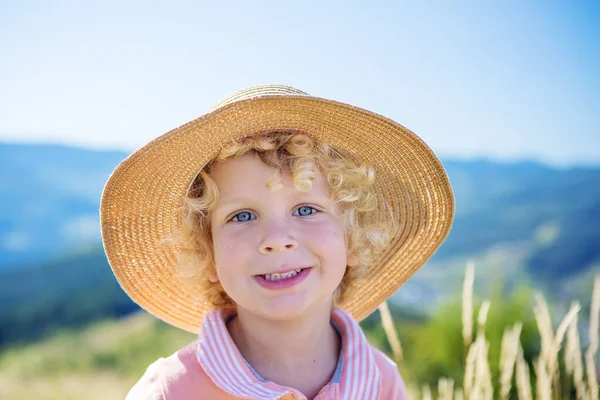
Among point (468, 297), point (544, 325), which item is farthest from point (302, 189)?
point (544, 325)

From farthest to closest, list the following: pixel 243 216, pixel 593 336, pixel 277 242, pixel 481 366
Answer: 1. pixel 593 336
2. pixel 481 366
3. pixel 243 216
4. pixel 277 242

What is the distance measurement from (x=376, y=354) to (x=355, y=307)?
0.76 feet

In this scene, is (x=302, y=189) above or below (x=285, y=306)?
above

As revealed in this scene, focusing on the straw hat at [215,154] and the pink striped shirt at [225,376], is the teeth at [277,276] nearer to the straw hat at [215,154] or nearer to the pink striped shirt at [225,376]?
the pink striped shirt at [225,376]

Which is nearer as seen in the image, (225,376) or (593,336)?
(225,376)

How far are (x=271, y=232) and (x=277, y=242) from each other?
3cm

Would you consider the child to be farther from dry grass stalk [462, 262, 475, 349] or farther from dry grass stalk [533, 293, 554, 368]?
dry grass stalk [533, 293, 554, 368]

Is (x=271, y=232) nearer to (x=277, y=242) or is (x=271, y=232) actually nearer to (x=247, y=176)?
(x=277, y=242)

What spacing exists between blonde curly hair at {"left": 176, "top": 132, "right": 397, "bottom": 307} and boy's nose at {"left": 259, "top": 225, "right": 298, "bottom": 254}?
0.13 metres

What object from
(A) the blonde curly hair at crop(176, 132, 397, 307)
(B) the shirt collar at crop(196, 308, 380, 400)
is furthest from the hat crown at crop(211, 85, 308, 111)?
(B) the shirt collar at crop(196, 308, 380, 400)

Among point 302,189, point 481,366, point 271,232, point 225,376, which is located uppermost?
point 302,189

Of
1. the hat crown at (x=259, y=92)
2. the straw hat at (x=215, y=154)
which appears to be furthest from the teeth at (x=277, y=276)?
the hat crown at (x=259, y=92)

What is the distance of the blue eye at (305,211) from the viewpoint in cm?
183

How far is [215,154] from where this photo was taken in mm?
1818
